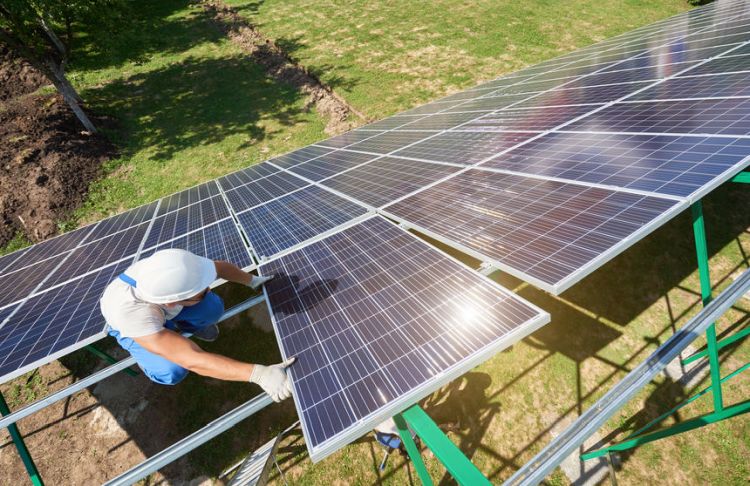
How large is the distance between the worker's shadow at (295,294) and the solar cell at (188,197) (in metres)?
7.35

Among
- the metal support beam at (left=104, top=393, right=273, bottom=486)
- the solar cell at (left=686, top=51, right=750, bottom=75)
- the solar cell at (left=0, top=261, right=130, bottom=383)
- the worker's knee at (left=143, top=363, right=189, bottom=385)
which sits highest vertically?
the solar cell at (left=686, top=51, right=750, bottom=75)

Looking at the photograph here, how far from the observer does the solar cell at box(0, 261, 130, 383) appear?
4.60m

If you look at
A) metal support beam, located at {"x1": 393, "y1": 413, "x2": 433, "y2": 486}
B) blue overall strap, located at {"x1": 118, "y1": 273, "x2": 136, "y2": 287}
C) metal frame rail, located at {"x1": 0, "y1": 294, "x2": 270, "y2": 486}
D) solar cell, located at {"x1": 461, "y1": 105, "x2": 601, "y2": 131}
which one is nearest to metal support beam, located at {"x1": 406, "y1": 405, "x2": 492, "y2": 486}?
metal support beam, located at {"x1": 393, "y1": 413, "x2": 433, "y2": 486}

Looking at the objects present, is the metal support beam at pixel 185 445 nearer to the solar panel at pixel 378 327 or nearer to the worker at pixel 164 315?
the worker at pixel 164 315

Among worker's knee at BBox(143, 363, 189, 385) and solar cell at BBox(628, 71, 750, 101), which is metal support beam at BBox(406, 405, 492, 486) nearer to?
worker's knee at BBox(143, 363, 189, 385)

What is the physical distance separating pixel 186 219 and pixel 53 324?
4025mm

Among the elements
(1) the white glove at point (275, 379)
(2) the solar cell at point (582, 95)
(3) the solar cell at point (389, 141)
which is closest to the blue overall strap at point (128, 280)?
(1) the white glove at point (275, 379)

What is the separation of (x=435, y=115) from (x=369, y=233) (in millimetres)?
8756

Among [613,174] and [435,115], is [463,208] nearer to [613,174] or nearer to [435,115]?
[613,174]

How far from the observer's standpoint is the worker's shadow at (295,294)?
436 cm

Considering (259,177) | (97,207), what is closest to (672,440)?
(259,177)

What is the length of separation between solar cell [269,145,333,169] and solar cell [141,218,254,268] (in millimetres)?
4808

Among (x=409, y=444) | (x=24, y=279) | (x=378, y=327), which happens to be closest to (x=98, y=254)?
(x=24, y=279)

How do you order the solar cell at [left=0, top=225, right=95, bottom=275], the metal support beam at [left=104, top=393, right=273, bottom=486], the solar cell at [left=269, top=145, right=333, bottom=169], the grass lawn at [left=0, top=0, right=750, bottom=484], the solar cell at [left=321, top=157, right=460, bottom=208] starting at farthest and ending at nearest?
the solar cell at [left=269, top=145, right=333, bottom=169]
the solar cell at [left=0, top=225, right=95, bottom=275]
the solar cell at [left=321, top=157, right=460, bottom=208]
the grass lawn at [left=0, top=0, right=750, bottom=484]
the metal support beam at [left=104, top=393, right=273, bottom=486]
